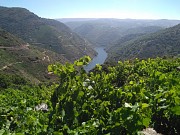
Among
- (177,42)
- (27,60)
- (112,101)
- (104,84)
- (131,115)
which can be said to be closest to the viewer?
(131,115)

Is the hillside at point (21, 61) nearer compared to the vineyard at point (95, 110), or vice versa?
the vineyard at point (95, 110)

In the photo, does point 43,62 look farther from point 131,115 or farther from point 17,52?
point 131,115

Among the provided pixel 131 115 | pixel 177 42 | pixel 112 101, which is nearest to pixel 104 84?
pixel 112 101

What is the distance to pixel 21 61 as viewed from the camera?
11638 centimetres

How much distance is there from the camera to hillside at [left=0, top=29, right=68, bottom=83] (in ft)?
343

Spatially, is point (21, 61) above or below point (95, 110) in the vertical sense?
below

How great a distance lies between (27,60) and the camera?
11988 cm

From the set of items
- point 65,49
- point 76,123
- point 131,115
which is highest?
point 131,115

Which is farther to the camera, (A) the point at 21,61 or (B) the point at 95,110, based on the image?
(A) the point at 21,61

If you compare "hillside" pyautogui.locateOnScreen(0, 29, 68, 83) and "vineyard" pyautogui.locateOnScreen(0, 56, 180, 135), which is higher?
"vineyard" pyautogui.locateOnScreen(0, 56, 180, 135)

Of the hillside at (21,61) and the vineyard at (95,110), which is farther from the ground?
the vineyard at (95,110)

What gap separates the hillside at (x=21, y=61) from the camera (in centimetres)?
10469

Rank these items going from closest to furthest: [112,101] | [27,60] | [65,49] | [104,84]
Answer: [112,101]
[104,84]
[27,60]
[65,49]

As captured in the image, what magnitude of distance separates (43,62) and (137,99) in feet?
396
